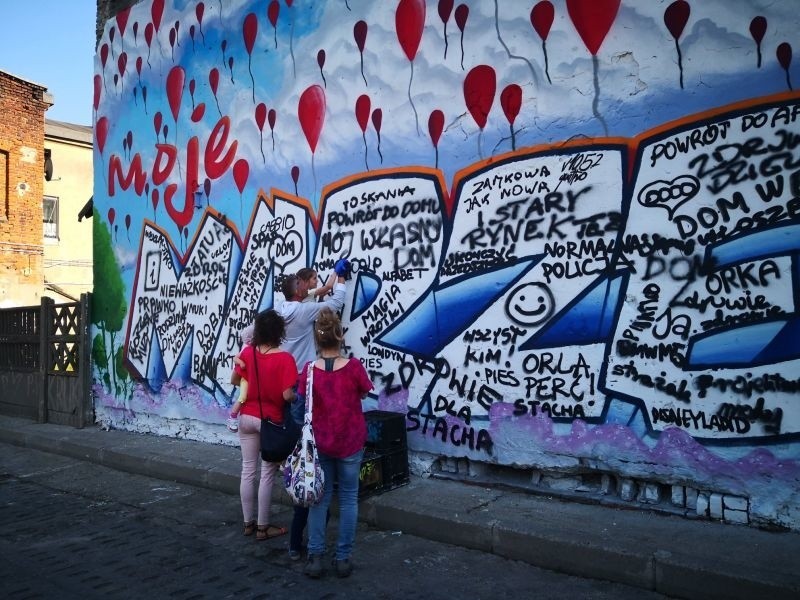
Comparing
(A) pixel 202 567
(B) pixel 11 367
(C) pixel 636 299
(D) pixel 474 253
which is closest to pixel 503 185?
(D) pixel 474 253

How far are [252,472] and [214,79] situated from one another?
5.34 metres

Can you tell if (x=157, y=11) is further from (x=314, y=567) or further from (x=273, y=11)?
(x=314, y=567)

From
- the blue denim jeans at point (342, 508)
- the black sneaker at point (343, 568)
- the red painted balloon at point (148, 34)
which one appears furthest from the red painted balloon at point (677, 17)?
the red painted balloon at point (148, 34)

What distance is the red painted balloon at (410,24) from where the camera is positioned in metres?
6.40

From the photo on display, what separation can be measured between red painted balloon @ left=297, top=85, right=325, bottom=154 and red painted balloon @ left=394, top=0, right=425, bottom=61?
1.16 m

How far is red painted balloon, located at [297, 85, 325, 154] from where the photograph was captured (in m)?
7.30

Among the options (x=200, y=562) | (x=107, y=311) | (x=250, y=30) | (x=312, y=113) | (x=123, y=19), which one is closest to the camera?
(x=200, y=562)

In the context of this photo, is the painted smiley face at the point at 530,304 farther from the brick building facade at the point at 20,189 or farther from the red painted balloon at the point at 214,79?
the brick building facade at the point at 20,189

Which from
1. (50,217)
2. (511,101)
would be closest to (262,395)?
(511,101)

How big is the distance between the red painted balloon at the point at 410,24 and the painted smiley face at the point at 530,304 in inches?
99.4

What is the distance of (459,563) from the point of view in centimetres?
469

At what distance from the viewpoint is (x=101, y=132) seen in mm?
10453

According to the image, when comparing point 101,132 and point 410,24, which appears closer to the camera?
point 410,24

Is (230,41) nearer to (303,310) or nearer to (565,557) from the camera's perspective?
(303,310)
